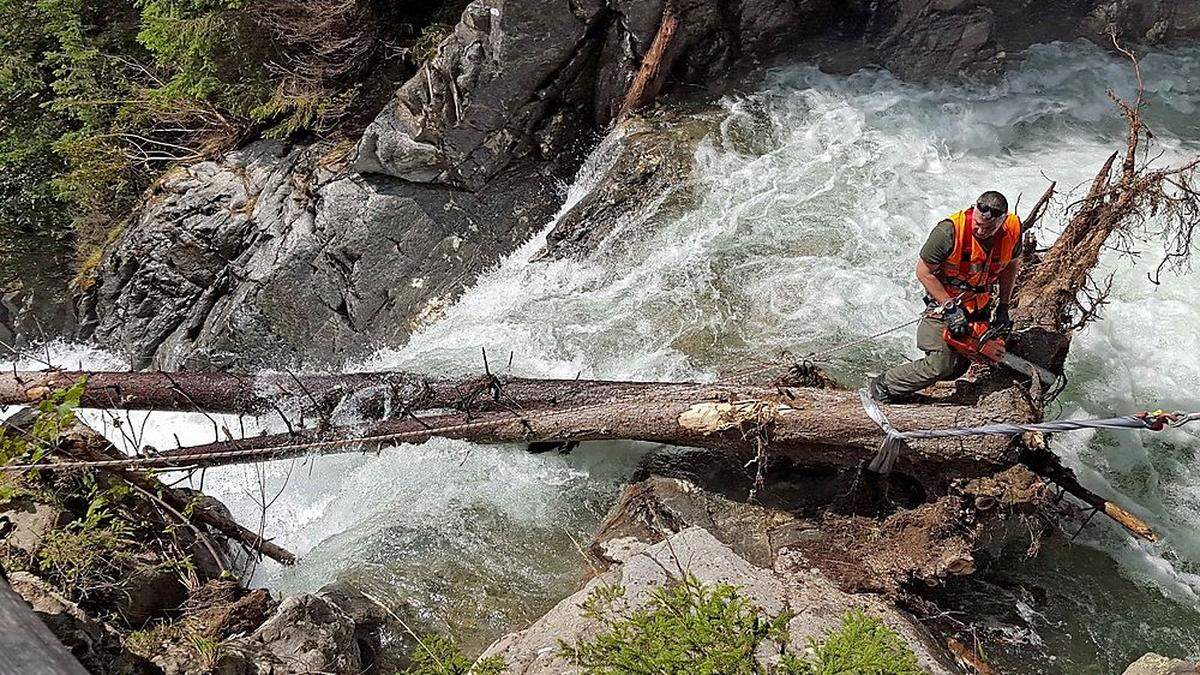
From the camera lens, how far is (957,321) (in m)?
4.82

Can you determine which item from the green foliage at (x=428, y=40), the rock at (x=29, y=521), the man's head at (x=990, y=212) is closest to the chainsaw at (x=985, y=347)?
the man's head at (x=990, y=212)

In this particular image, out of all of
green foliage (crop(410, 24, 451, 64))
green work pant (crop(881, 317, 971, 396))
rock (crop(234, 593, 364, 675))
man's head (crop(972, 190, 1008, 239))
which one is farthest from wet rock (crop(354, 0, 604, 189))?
rock (crop(234, 593, 364, 675))

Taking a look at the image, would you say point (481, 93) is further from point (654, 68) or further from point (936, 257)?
point (936, 257)

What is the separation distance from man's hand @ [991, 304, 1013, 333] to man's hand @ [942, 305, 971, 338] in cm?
18

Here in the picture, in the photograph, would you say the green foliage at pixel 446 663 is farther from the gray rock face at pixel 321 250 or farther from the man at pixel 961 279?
the gray rock face at pixel 321 250

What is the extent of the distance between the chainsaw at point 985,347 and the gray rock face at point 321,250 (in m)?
5.13

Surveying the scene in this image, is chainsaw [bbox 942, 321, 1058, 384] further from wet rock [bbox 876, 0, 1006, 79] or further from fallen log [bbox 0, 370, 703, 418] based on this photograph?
wet rock [bbox 876, 0, 1006, 79]

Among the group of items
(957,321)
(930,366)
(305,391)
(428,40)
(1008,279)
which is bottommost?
(930,366)

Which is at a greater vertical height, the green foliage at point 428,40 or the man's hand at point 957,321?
the green foliage at point 428,40

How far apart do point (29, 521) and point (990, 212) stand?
548 centimetres

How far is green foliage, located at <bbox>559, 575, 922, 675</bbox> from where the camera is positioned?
10.9ft

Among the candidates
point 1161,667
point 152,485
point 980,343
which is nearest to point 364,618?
point 152,485

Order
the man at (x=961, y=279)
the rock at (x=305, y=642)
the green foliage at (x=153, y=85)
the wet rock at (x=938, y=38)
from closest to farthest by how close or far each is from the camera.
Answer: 1. the rock at (x=305, y=642)
2. the man at (x=961, y=279)
3. the green foliage at (x=153, y=85)
4. the wet rock at (x=938, y=38)

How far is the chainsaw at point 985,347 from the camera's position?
4.92 m
